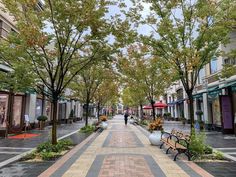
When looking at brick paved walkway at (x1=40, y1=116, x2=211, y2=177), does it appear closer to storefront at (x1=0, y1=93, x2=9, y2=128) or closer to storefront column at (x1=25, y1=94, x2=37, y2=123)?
storefront at (x1=0, y1=93, x2=9, y2=128)

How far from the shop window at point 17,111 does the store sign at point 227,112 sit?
16.4 m

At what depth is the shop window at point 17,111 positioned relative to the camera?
20797 mm

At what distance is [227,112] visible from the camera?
1934 cm

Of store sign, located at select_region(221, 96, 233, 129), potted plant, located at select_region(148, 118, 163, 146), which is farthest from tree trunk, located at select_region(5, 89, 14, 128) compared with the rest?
store sign, located at select_region(221, 96, 233, 129)

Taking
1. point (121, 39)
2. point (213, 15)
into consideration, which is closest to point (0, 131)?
point (121, 39)

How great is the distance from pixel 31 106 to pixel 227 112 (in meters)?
17.8

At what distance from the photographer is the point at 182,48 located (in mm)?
11109

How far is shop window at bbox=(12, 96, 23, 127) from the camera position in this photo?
20.8 meters

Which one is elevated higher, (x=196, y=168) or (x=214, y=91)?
(x=214, y=91)

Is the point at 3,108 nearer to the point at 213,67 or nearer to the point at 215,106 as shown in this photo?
the point at 213,67

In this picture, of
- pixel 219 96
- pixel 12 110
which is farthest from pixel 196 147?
pixel 12 110

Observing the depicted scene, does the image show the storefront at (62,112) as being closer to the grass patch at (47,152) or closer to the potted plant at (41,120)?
the potted plant at (41,120)

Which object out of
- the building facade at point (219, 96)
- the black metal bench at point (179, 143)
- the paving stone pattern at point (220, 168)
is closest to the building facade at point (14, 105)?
the black metal bench at point (179, 143)

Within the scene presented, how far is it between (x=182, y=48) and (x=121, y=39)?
111 inches
